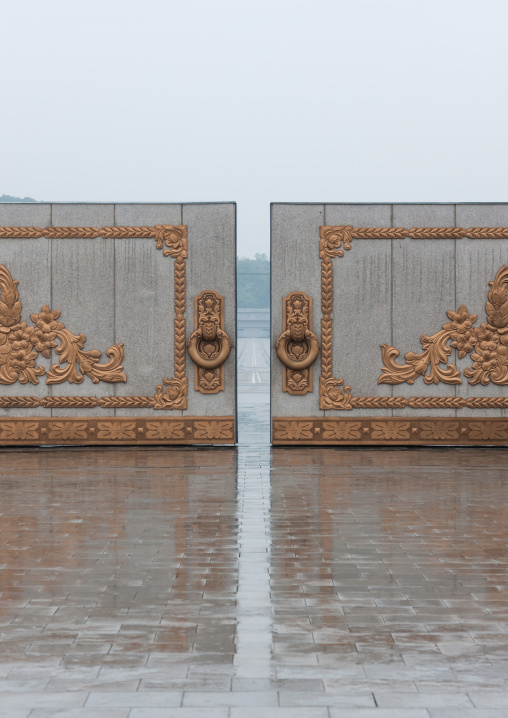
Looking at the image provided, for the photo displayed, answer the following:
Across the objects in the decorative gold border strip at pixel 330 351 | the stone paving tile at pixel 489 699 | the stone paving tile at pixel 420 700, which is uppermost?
the decorative gold border strip at pixel 330 351

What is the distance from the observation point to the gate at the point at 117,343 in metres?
12.3

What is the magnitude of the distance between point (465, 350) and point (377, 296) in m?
1.34

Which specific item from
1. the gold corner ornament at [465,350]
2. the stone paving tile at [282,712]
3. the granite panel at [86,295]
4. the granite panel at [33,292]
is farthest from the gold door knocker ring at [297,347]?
the stone paving tile at [282,712]

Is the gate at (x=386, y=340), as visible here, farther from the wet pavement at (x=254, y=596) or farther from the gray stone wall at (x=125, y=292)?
the wet pavement at (x=254, y=596)

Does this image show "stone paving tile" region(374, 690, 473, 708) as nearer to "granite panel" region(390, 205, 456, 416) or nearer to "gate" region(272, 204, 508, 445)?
"gate" region(272, 204, 508, 445)

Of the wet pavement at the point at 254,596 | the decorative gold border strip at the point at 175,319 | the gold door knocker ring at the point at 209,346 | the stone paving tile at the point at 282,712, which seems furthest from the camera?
the decorative gold border strip at the point at 175,319

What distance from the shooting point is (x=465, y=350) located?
12352 millimetres

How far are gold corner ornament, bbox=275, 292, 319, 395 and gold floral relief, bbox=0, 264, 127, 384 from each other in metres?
2.11

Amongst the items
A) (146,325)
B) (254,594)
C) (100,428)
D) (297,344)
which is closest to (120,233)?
(146,325)

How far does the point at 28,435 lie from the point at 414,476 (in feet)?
17.1

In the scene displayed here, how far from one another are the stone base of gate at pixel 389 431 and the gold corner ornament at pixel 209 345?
980mm

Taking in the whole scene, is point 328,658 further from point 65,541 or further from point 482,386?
point 482,386

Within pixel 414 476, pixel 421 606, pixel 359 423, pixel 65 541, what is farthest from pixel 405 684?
pixel 359 423

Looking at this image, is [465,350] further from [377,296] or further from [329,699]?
[329,699]
